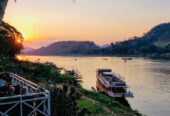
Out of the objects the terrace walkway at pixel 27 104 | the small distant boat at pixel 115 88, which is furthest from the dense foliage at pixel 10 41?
the terrace walkway at pixel 27 104

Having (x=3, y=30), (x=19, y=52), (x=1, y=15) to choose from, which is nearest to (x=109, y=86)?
(x=19, y=52)

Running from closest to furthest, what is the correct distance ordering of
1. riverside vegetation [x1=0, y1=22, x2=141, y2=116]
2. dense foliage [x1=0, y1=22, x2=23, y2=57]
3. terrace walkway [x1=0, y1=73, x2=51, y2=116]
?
terrace walkway [x1=0, y1=73, x2=51, y2=116] < riverside vegetation [x1=0, y1=22, x2=141, y2=116] < dense foliage [x1=0, y1=22, x2=23, y2=57]

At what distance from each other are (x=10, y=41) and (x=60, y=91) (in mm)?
31079

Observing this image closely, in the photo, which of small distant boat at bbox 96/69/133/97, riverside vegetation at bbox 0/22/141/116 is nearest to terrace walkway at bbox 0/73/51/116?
riverside vegetation at bbox 0/22/141/116

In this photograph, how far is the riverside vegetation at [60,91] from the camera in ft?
65.6

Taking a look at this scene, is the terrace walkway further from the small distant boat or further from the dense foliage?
the small distant boat

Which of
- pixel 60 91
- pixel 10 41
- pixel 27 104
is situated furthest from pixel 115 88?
pixel 27 104

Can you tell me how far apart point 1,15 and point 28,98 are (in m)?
6.84

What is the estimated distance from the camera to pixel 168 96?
226ft

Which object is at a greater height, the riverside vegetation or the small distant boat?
the riverside vegetation

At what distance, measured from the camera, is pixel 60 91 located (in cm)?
2031

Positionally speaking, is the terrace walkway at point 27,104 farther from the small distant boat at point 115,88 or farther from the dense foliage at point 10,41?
the small distant boat at point 115,88

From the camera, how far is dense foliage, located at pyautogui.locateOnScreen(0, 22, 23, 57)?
147 feet

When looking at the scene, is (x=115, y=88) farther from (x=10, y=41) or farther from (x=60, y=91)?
(x=60, y=91)
